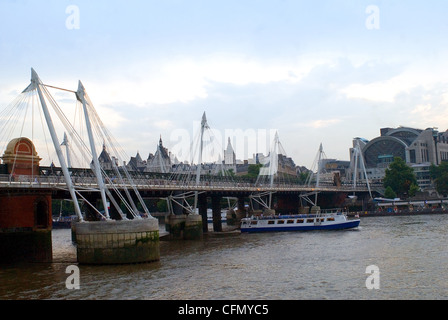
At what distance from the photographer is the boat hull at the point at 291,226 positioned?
79.7 metres

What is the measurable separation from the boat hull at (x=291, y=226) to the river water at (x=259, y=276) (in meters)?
24.7

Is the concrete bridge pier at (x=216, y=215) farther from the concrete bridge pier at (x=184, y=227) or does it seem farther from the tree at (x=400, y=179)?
the tree at (x=400, y=179)

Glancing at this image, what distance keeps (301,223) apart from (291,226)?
1.70 metres

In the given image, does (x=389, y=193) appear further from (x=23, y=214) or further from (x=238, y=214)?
(x=23, y=214)

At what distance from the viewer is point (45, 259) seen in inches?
1893

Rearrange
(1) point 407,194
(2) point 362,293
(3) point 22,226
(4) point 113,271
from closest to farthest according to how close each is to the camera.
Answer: (2) point 362,293 < (4) point 113,271 < (3) point 22,226 < (1) point 407,194

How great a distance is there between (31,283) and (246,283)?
1404cm

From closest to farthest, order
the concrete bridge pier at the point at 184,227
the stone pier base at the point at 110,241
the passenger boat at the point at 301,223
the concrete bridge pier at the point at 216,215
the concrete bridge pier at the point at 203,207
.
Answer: the stone pier base at the point at 110,241
the concrete bridge pier at the point at 184,227
the passenger boat at the point at 301,223
the concrete bridge pier at the point at 203,207
the concrete bridge pier at the point at 216,215

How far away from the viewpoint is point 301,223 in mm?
83188

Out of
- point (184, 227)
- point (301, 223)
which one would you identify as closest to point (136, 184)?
point (184, 227)

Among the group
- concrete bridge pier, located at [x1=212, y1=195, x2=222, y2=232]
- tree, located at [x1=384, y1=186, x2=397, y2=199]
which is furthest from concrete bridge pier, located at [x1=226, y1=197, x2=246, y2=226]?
tree, located at [x1=384, y1=186, x2=397, y2=199]

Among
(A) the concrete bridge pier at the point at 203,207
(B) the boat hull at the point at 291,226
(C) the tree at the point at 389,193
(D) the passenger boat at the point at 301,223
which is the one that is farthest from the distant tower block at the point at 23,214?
(C) the tree at the point at 389,193
